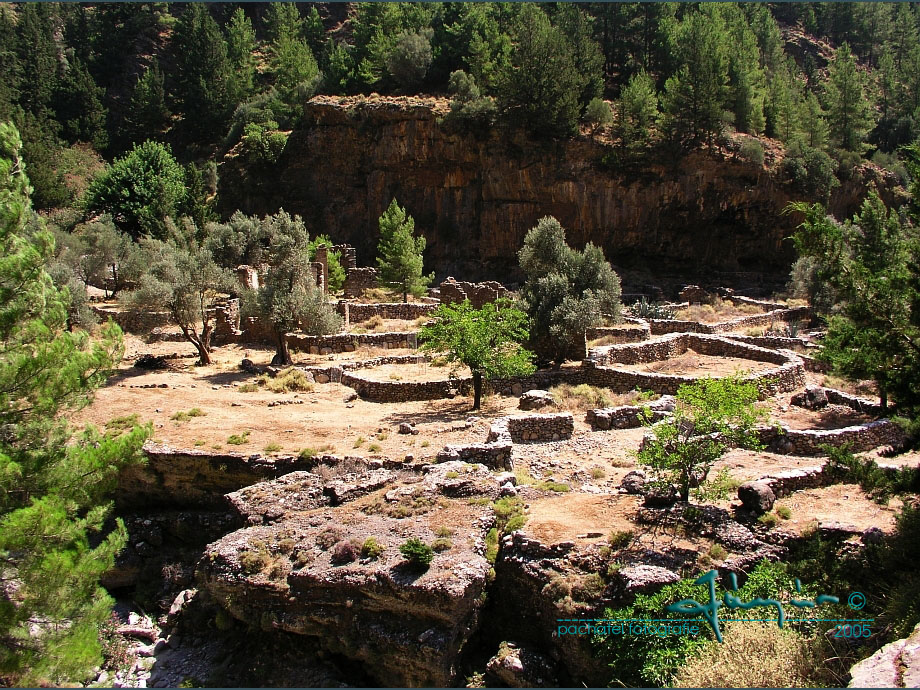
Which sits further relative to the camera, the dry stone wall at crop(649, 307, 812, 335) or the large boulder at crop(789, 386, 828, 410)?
the dry stone wall at crop(649, 307, 812, 335)

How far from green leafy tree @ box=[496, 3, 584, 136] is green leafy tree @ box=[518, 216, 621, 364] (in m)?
26.3

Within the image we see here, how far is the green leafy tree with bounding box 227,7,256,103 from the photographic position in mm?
71938

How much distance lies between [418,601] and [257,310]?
1668cm

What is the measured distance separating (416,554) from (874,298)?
336 inches

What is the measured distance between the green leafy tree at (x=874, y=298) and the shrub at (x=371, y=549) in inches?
328

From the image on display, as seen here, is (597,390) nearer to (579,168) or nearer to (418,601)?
(418,601)

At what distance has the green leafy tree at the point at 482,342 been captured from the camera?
65.0 feet

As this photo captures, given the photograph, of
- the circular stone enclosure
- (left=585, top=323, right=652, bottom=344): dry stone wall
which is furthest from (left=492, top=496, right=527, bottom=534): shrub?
(left=585, top=323, right=652, bottom=344): dry stone wall

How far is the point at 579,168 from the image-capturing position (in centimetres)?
5150

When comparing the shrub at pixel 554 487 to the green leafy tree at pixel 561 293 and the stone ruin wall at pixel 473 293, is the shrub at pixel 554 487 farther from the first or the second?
the stone ruin wall at pixel 473 293

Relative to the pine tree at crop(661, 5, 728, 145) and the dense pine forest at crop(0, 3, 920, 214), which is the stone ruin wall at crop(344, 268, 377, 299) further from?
the pine tree at crop(661, 5, 728, 145)

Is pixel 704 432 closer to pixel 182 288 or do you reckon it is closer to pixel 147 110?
pixel 182 288

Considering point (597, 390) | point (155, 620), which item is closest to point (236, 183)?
point (597, 390)

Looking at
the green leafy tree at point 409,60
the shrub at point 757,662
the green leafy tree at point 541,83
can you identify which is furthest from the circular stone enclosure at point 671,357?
the green leafy tree at point 409,60
